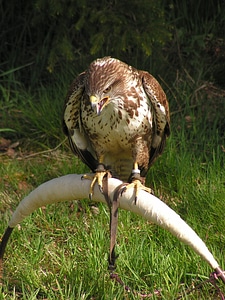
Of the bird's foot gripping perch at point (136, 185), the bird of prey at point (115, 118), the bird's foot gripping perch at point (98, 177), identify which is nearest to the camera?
the bird's foot gripping perch at point (136, 185)

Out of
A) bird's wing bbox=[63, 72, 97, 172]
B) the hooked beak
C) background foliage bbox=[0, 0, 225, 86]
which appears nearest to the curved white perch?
the hooked beak

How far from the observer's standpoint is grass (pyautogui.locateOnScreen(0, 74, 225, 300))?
12.1 ft

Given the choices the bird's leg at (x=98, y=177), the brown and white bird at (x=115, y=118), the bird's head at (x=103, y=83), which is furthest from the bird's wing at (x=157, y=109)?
the bird's leg at (x=98, y=177)

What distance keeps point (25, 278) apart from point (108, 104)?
40.5 inches

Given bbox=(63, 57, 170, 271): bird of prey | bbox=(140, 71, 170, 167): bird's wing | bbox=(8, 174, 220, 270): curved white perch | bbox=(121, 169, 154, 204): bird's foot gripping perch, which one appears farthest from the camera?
bbox=(140, 71, 170, 167): bird's wing

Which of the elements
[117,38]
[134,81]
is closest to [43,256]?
[134,81]

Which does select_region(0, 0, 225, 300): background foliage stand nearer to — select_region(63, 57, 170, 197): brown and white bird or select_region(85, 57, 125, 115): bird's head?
select_region(63, 57, 170, 197): brown and white bird

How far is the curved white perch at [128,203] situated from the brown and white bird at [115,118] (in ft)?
0.66

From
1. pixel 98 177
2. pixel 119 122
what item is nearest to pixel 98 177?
pixel 98 177

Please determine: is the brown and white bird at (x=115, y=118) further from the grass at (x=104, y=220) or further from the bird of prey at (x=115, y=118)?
the grass at (x=104, y=220)

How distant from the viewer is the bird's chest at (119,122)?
3.87m

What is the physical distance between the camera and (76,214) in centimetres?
454

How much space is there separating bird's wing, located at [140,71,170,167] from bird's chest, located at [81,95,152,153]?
6 cm

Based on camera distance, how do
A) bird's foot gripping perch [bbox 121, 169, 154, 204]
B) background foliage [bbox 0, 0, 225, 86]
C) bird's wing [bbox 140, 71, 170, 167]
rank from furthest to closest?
background foliage [bbox 0, 0, 225, 86] < bird's wing [bbox 140, 71, 170, 167] < bird's foot gripping perch [bbox 121, 169, 154, 204]
